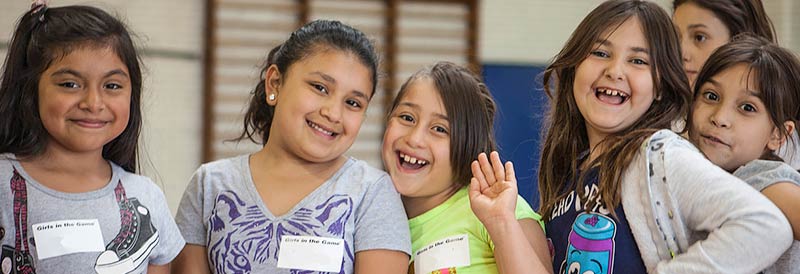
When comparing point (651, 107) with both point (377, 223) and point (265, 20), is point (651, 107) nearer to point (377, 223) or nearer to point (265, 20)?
point (377, 223)

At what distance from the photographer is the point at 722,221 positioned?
1.63 metres

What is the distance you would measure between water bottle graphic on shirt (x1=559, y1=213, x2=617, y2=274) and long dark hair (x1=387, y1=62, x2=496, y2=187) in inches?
15.2

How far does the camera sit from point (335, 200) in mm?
1973

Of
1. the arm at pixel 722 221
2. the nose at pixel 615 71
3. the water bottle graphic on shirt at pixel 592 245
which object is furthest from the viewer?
the nose at pixel 615 71

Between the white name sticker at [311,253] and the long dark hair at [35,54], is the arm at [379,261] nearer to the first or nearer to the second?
the white name sticker at [311,253]

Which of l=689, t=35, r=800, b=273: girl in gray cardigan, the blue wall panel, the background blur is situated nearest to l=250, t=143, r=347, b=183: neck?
l=689, t=35, r=800, b=273: girl in gray cardigan

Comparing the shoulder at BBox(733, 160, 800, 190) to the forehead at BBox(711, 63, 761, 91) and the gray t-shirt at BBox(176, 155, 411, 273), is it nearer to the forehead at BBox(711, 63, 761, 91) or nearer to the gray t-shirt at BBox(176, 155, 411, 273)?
the forehead at BBox(711, 63, 761, 91)

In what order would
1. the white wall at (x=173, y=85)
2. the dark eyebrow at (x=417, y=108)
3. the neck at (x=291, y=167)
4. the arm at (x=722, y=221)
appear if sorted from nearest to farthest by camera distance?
the arm at (x=722, y=221) < the neck at (x=291, y=167) < the dark eyebrow at (x=417, y=108) < the white wall at (x=173, y=85)

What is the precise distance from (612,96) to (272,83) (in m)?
0.85

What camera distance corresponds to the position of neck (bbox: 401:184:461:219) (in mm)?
2197

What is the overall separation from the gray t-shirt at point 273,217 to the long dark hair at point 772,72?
0.88m

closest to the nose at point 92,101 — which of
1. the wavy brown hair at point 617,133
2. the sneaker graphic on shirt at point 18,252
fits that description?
the sneaker graphic on shirt at point 18,252

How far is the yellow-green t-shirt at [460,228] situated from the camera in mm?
2006

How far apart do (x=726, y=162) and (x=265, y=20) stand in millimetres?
3771
